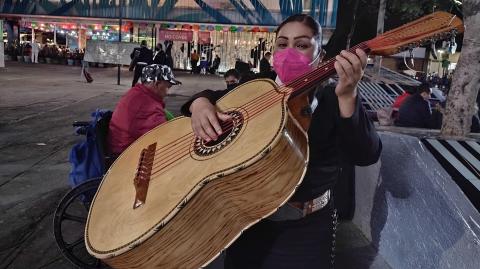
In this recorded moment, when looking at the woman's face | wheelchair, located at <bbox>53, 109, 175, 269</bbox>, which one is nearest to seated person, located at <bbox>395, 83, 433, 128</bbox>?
wheelchair, located at <bbox>53, 109, 175, 269</bbox>

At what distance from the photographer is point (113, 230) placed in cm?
150

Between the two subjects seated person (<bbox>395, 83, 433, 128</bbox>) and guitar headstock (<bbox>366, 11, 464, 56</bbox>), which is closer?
guitar headstock (<bbox>366, 11, 464, 56</bbox>)

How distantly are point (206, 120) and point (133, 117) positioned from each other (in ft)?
8.46

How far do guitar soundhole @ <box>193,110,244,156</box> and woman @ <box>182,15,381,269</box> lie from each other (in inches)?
1.2

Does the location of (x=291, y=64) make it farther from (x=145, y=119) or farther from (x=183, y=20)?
(x=183, y=20)

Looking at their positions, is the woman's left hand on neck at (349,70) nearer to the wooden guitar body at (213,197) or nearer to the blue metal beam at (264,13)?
the wooden guitar body at (213,197)

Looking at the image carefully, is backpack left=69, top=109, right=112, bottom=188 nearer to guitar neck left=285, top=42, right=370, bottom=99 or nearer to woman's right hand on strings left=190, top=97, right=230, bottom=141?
woman's right hand on strings left=190, top=97, right=230, bottom=141

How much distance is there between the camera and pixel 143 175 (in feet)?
5.58

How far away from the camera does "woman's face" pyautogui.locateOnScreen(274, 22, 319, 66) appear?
1.67 metres

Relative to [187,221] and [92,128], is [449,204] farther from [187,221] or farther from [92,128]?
[92,128]

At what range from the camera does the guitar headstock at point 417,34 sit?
1.44 metres

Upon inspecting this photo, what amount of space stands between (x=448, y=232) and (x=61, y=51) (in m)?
31.2

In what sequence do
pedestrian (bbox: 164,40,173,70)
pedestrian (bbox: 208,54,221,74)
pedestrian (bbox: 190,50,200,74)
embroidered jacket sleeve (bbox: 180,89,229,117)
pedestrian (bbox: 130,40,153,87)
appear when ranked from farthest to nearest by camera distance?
1. pedestrian (bbox: 208,54,221,74)
2. pedestrian (bbox: 190,50,200,74)
3. pedestrian (bbox: 164,40,173,70)
4. pedestrian (bbox: 130,40,153,87)
5. embroidered jacket sleeve (bbox: 180,89,229,117)

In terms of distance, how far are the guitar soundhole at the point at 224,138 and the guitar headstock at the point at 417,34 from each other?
503 mm
